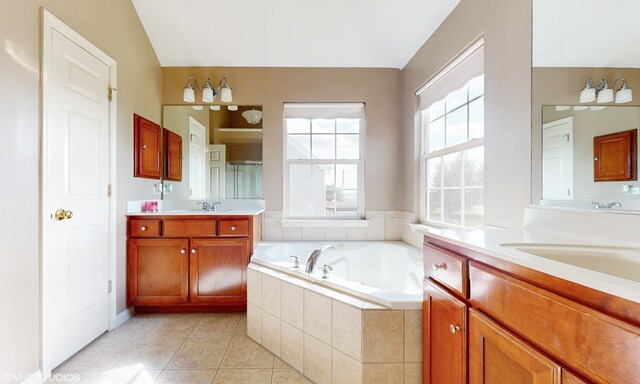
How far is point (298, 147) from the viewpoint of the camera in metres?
2.80

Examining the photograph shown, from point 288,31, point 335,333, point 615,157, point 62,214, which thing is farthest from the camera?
point 288,31

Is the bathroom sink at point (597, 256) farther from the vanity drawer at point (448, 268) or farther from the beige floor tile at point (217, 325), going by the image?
the beige floor tile at point (217, 325)

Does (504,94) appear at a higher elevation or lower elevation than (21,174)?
higher

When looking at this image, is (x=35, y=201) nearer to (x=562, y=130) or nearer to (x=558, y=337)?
(x=558, y=337)

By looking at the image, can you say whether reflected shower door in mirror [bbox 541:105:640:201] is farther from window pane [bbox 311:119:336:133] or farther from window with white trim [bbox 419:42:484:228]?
window pane [bbox 311:119:336:133]

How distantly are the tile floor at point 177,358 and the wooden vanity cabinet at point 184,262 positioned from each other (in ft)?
0.65

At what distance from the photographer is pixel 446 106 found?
2.14 m

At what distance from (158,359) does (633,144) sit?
2.52 m

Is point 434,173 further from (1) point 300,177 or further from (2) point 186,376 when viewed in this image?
(2) point 186,376

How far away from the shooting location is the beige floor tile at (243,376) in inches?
58.1

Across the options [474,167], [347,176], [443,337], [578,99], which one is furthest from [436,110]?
[443,337]

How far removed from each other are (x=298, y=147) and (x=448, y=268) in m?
2.06

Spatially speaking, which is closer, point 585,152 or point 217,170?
point 585,152

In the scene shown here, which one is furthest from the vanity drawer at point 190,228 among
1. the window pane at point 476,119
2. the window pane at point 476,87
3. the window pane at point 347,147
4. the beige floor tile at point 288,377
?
the window pane at point 476,87
